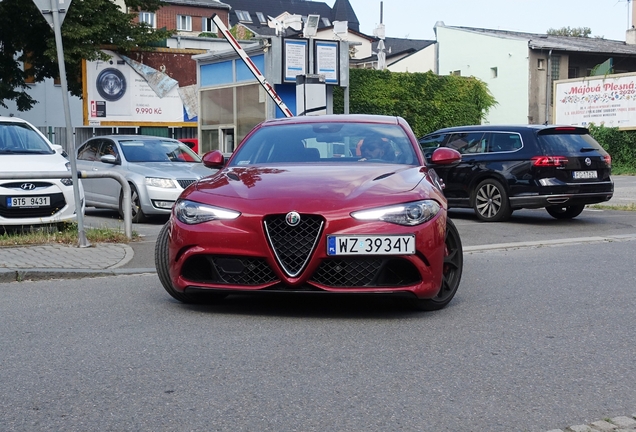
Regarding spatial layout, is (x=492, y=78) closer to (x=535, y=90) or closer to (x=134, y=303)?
(x=535, y=90)

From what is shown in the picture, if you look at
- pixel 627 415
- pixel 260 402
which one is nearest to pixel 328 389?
pixel 260 402

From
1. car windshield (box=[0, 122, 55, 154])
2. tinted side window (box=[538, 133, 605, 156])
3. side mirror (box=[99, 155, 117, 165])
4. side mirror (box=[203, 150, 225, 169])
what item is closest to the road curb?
side mirror (box=[203, 150, 225, 169])

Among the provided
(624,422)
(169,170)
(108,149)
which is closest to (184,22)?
(108,149)

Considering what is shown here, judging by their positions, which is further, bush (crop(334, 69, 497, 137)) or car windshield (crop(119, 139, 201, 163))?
bush (crop(334, 69, 497, 137))

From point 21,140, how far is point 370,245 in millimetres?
8391

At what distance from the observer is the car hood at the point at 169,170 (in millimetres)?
15023

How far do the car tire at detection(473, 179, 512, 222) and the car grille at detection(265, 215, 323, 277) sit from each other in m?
9.43

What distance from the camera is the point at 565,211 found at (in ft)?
52.5

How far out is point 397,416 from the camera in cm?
410

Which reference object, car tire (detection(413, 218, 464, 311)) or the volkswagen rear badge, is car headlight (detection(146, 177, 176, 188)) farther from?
the volkswagen rear badge

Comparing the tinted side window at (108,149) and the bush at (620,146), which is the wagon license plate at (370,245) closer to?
the tinted side window at (108,149)

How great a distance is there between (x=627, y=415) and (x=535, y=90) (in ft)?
152

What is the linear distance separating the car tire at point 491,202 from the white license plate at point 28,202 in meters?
7.15

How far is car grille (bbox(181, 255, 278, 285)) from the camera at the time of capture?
613 centimetres
